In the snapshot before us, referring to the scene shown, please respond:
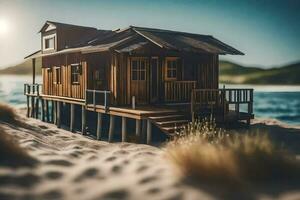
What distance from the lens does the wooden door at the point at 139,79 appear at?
18.1 m

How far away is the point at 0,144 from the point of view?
8680mm

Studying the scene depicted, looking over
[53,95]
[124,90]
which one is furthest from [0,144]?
[53,95]

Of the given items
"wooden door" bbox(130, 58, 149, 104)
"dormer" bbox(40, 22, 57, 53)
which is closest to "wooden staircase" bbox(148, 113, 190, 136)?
"wooden door" bbox(130, 58, 149, 104)

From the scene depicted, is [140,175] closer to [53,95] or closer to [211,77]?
[211,77]

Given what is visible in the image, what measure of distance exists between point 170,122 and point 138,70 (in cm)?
459

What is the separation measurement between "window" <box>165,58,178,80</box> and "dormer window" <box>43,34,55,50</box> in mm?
9375

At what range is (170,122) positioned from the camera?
47.6 feet

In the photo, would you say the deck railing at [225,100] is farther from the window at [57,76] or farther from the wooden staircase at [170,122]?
the window at [57,76]

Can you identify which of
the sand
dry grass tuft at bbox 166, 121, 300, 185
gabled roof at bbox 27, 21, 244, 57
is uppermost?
gabled roof at bbox 27, 21, 244, 57

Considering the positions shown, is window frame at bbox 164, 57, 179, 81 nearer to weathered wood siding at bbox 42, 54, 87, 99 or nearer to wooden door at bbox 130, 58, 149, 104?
wooden door at bbox 130, 58, 149, 104

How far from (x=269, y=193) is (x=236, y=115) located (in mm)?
10544

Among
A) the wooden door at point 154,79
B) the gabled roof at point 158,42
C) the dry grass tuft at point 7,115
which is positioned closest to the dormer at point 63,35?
the gabled roof at point 158,42

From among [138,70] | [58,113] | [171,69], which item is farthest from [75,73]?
[171,69]

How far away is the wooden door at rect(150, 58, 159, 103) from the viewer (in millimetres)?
18516
